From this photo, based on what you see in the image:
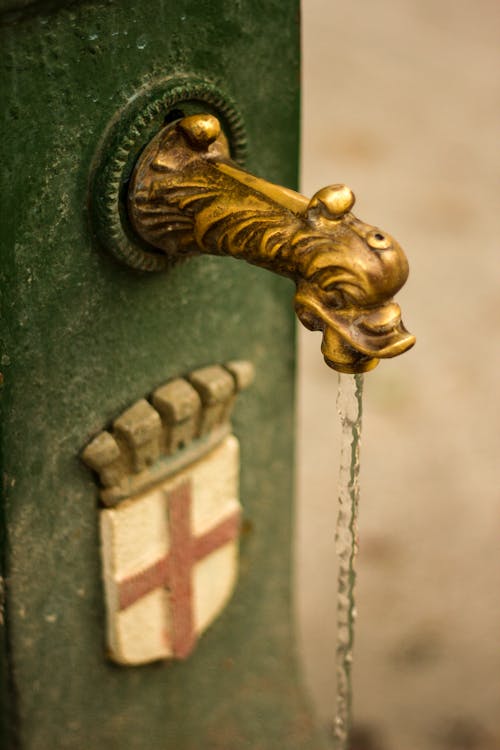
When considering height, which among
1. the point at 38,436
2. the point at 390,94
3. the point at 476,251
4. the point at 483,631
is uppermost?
the point at 390,94

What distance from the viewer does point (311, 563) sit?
204 cm

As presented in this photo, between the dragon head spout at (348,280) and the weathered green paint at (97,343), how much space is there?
183 mm

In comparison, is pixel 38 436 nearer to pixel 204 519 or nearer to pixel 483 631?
pixel 204 519

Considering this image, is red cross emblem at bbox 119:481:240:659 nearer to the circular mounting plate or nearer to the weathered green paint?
the weathered green paint

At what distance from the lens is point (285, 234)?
33.3 inches

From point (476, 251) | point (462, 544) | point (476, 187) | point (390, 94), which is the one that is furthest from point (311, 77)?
point (462, 544)

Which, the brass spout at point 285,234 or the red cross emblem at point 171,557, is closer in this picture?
the brass spout at point 285,234

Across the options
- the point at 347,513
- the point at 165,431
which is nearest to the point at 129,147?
the point at 165,431

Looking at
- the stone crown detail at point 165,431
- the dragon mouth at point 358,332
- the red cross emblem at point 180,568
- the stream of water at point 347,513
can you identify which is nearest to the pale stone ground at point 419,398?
the stream of water at point 347,513

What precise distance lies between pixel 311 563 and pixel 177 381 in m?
1.05

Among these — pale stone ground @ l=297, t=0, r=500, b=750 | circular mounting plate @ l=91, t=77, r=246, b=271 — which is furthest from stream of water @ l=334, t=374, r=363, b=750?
pale stone ground @ l=297, t=0, r=500, b=750

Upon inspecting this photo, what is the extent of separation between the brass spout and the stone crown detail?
5.8 inches

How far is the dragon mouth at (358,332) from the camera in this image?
2.72 ft

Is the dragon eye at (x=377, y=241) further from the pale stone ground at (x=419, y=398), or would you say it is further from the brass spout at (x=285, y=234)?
the pale stone ground at (x=419, y=398)
